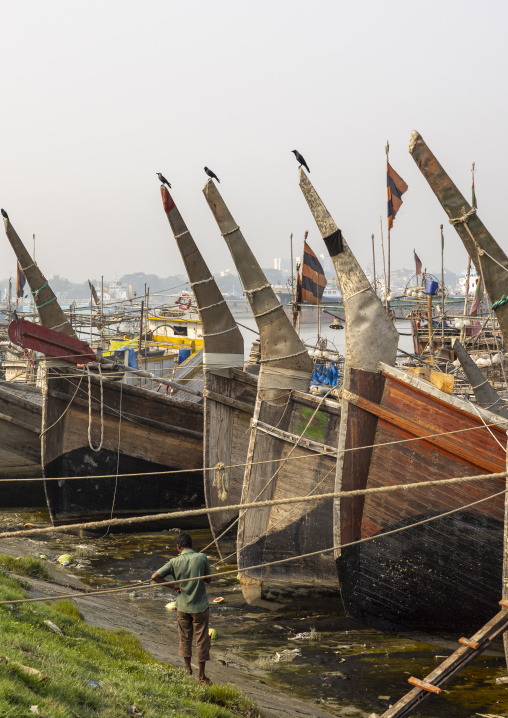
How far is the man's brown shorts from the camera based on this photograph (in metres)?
6.45

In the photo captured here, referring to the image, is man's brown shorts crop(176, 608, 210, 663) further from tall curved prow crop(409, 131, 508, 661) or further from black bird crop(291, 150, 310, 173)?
black bird crop(291, 150, 310, 173)

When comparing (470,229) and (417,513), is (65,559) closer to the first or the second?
(417,513)

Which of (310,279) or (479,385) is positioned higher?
(310,279)

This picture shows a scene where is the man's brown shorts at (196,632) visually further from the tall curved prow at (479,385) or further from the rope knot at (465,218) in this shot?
the tall curved prow at (479,385)

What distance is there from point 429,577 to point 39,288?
380 inches

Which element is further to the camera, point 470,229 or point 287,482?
point 287,482

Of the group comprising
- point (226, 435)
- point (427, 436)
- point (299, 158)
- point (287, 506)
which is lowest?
point (287, 506)

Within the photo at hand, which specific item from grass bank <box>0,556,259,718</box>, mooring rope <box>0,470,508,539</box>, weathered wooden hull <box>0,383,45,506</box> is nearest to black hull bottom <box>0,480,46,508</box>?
weathered wooden hull <box>0,383,45,506</box>

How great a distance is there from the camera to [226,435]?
38.9 ft

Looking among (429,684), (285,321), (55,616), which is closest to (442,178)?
(285,321)

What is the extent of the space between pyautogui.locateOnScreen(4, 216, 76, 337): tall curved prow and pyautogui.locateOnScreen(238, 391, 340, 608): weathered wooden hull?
251 inches

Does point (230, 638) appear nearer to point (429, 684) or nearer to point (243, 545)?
point (243, 545)

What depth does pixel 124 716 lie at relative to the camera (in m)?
4.84

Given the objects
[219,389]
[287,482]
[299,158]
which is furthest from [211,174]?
[287,482]
